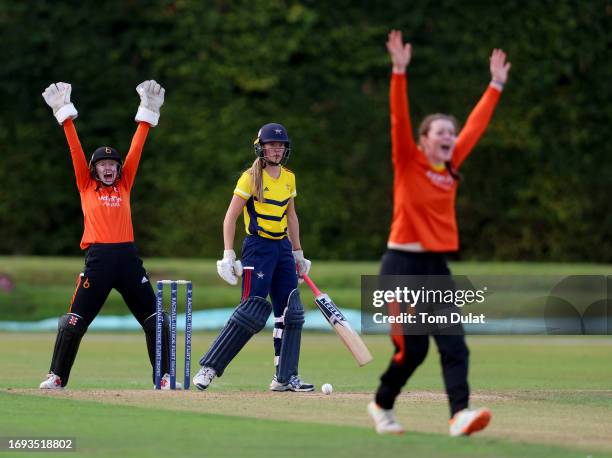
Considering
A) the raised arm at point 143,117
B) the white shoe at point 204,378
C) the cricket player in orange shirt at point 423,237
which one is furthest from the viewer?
the raised arm at point 143,117

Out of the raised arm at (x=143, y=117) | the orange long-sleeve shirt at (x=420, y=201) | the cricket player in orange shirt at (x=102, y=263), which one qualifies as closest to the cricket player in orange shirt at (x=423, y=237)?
the orange long-sleeve shirt at (x=420, y=201)

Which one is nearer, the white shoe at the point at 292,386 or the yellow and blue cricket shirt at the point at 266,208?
the yellow and blue cricket shirt at the point at 266,208

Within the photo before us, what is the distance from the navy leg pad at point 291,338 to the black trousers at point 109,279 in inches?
40.7

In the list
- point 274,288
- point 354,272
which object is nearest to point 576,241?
point 354,272

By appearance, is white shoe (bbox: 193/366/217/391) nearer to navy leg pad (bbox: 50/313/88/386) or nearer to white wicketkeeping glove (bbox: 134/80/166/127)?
navy leg pad (bbox: 50/313/88/386)

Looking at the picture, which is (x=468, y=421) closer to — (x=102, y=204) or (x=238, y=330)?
(x=238, y=330)

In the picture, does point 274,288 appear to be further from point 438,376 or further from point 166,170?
point 166,170

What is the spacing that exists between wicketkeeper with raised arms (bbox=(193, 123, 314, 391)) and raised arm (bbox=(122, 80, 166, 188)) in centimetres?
85

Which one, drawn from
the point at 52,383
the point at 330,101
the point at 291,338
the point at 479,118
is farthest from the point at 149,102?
the point at 330,101

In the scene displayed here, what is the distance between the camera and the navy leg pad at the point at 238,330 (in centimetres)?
1041

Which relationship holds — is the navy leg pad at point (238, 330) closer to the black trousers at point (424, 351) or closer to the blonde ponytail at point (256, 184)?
the blonde ponytail at point (256, 184)

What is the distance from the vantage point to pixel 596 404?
10039 mm

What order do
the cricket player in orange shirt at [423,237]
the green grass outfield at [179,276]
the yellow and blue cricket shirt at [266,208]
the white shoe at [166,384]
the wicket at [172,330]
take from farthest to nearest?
the green grass outfield at [179,276] < the white shoe at [166,384] < the yellow and blue cricket shirt at [266,208] < the wicket at [172,330] < the cricket player in orange shirt at [423,237]

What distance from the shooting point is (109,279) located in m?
10.4
